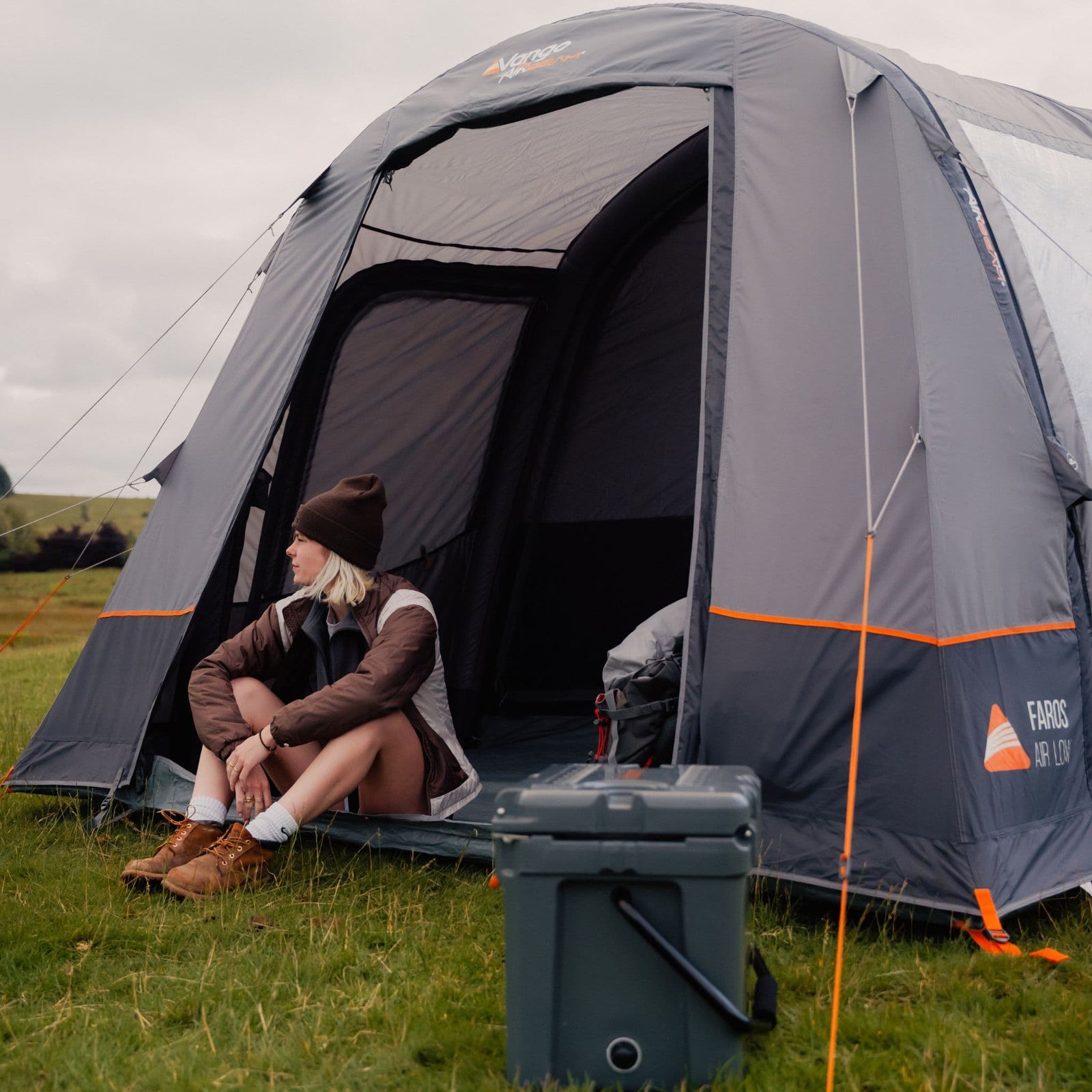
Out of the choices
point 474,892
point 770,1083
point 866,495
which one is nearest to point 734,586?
point 866,495

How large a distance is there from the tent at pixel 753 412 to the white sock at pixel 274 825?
38 cm

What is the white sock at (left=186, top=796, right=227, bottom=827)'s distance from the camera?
312cm

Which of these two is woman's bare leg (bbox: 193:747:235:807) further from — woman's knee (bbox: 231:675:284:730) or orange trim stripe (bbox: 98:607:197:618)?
orange trim stripe (bbox: 98:607:197:618)

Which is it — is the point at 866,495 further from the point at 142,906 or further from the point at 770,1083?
the point at 142,906

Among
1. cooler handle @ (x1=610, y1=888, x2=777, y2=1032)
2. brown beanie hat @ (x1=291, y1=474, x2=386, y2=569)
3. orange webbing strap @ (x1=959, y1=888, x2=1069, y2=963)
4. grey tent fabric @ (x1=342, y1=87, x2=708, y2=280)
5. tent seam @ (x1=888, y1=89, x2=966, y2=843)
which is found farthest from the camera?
grey tent fabric @ (x1=342, y1=87, x2=708, y2=280)

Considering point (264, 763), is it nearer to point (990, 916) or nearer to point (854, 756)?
point (854, 756)

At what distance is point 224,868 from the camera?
2.94 metres

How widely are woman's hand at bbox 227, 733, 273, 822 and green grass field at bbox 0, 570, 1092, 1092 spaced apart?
0.17 m

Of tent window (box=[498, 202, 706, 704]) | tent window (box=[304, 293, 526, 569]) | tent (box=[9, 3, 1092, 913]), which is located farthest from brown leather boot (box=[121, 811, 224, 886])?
tent window (box=[498, 202, 706, 704])

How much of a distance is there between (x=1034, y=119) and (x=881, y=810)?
88.9 inches

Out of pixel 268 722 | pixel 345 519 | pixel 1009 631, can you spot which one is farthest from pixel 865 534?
pixel 268 722

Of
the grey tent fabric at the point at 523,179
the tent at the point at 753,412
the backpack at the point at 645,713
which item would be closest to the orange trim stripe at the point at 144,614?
the tent at the point at 753,412

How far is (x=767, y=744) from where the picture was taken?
2.82 metres

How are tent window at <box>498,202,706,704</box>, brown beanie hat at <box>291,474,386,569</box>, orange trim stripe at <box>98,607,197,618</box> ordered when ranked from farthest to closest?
tent window at <box>498,202,706,704</box> → orange trim stripe at <box>98,607,197,618</box> → brown beanie hat at <box>291,474,386,569</box>
